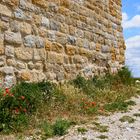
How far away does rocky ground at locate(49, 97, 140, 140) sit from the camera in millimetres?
5391

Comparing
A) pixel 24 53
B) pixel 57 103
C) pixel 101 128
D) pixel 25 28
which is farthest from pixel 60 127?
pixel 25 28

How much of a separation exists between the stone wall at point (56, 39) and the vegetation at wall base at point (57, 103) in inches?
13.5

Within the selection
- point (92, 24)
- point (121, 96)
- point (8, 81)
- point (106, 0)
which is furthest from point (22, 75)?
point (106, 0)

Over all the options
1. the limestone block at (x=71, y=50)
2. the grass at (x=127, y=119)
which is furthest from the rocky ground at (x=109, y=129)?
the limestone block at (x=71, y=50)

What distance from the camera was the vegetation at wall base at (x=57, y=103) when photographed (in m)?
5.53

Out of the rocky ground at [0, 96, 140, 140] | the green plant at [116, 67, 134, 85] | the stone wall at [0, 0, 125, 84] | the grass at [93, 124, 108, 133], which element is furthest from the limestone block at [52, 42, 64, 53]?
the green plant at [116, 67, 134, 85]

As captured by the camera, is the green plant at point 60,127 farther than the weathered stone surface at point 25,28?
No

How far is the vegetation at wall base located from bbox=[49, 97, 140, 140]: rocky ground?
212mm

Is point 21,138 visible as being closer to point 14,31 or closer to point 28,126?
point 28,126

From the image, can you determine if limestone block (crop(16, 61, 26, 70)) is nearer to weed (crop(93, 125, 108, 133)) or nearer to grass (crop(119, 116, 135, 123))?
weed (crop(93, 125, 108, 133))

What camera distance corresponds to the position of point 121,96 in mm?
8602

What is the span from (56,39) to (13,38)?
143 cm

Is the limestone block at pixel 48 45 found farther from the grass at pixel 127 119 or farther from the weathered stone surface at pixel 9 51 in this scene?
the grass at pixel 127 119

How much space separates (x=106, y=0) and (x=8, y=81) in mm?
5135
